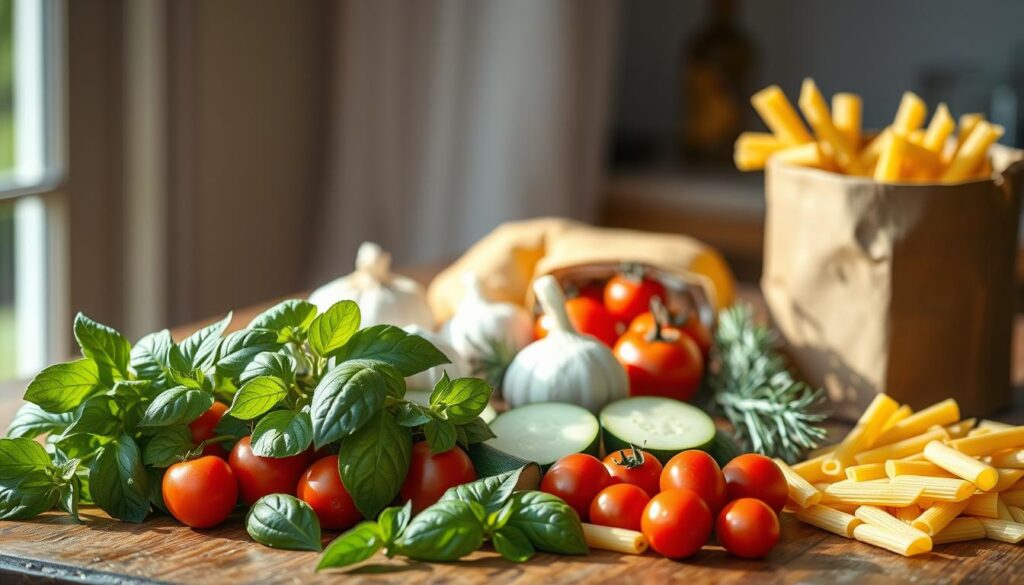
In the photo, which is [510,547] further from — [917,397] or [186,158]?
[186,158]

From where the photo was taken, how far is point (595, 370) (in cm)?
113

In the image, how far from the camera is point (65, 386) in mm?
963

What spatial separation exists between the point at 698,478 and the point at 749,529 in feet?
0.20

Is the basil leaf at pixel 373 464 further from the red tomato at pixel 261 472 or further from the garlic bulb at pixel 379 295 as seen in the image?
the garlic bulb at pixel 379 295

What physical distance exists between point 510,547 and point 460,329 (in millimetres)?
461

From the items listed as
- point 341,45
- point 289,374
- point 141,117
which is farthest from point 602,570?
point 341,45

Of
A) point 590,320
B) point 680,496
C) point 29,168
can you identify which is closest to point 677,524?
point 680,496

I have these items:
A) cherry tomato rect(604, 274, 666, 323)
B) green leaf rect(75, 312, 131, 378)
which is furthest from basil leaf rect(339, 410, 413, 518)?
cherry tomato rect(604, 274, 666, 323)

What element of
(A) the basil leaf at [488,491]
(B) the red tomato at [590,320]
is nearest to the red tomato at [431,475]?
(A) the basil leaf at [488,491]

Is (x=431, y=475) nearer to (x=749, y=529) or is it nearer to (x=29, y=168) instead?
(x=749, y=529)

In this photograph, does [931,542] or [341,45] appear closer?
[931,542]

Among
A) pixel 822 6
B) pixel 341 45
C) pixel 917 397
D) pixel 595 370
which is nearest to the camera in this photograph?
pixel 595 370

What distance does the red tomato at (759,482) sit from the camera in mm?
943

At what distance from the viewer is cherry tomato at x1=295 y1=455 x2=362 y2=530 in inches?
35.6
